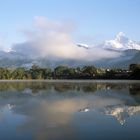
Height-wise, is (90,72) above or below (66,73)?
above

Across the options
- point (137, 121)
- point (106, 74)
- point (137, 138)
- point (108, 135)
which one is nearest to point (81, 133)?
point (108, 135)

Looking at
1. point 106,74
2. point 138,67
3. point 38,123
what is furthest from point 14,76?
point 38,123

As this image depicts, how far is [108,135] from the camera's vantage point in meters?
18.4

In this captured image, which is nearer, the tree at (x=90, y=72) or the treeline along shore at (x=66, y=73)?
the treeline along shore at (x=66, y=73)

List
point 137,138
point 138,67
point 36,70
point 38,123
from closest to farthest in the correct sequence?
1. point 137,138
2. point 38,123
3. point 138,67
4. point 36,70

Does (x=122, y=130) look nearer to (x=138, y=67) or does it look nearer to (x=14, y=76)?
(x=138, y=67)

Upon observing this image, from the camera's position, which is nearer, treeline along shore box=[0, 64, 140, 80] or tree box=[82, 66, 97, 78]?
treeline along shore box=[0, 64, 140, 80]

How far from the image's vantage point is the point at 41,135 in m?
18.5

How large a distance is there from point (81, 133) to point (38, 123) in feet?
14.2

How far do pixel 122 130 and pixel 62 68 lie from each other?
16633cm

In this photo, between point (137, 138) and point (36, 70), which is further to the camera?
point (36, 70)

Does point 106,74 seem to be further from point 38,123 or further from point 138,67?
point 38,123

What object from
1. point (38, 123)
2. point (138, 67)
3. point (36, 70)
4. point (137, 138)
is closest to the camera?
point (137, 138)

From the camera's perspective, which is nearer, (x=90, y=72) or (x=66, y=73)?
(x=90, y=72)
